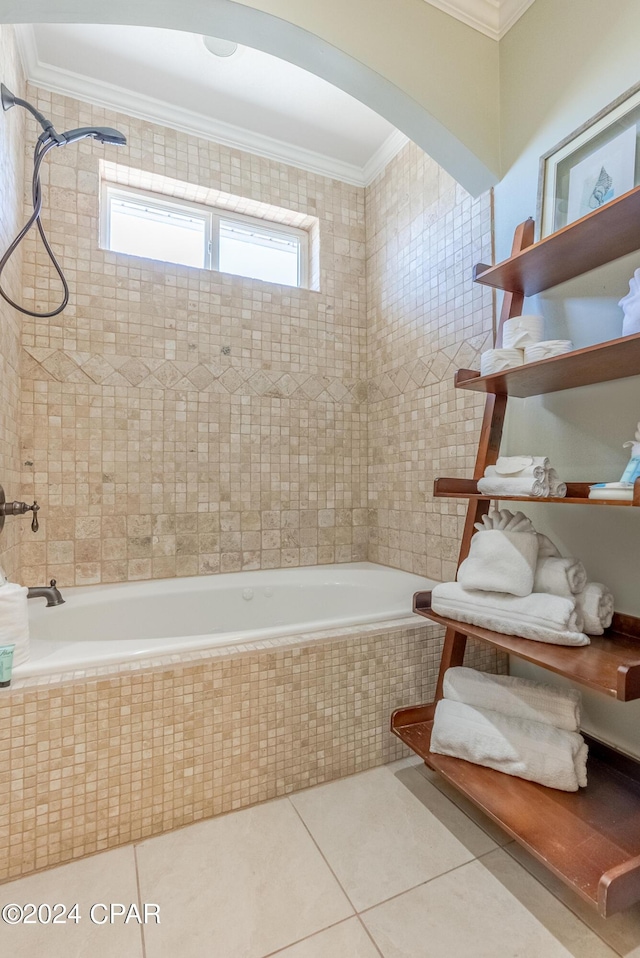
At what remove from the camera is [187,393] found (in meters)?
2.37

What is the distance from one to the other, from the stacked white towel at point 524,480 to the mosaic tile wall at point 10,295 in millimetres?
1758

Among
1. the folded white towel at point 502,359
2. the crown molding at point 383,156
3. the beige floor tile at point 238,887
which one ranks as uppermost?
the crown molding at point 383,156

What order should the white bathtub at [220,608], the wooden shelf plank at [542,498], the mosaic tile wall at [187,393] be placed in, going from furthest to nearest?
the mosaic tile wall at [187,393] → the white bathtub at [220,608] → the wooden shelf plank at [542,498]

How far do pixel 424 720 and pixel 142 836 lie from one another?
2.98 feet

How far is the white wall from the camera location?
4.52ft

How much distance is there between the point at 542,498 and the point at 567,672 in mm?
447

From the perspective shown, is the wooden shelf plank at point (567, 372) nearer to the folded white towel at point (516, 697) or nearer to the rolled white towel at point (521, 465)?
the rolled white towel at point (521, 465)

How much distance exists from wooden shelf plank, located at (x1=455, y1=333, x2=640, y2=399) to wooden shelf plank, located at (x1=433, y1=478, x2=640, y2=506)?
1.05 ft

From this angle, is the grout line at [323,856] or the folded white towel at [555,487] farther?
the folded white towel at [555,487]

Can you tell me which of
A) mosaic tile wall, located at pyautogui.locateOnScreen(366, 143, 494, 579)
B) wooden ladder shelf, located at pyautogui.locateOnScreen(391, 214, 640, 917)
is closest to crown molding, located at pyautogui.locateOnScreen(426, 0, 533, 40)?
mosaic tile wall, located at pyautogui.locateOnScreen(366, 143, 494, 579)

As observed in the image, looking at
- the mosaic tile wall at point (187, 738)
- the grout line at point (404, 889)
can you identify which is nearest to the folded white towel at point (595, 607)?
the mosaic tile wall at point (187, 738)

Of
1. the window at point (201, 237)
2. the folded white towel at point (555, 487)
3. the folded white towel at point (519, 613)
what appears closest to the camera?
the folded white towel at point (519, 613)

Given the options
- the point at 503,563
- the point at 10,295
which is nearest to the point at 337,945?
the point at 503,563

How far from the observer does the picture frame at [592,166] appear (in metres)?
1.34
